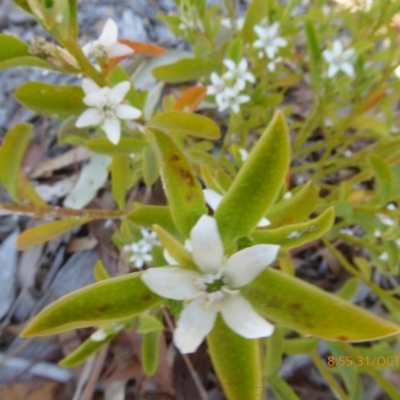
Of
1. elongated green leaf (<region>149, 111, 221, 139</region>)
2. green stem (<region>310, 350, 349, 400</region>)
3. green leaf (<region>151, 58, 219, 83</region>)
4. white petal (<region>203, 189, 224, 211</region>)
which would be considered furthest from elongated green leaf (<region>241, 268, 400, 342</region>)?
green leaf (<region>151, 58, 219, 83</region>)

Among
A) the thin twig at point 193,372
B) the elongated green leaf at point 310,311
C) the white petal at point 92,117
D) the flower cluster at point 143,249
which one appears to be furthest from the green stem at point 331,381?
the white petal at point 92,117

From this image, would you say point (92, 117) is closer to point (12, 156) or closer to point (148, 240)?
point (12, 156)

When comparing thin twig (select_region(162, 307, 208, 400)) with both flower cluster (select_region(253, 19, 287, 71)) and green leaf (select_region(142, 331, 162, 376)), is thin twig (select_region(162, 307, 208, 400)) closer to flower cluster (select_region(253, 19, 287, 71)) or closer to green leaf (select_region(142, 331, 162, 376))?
green leaf (select_region(142, 331, 162, 376))

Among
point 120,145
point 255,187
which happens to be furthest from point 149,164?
point 255,187

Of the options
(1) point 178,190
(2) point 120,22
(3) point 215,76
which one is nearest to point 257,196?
(1) point 178,190

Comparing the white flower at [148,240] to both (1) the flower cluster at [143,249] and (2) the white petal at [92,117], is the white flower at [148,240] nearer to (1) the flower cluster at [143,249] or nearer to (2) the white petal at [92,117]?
(1) the flower cluster at [143,249]

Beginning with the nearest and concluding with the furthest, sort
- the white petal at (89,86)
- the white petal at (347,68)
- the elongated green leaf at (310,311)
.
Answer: the elongated green leaf at (310,311), the white petal at (89,86), the white petal at (347,68)
